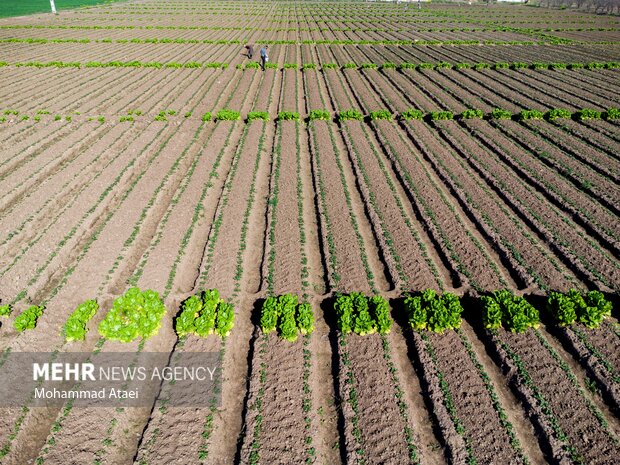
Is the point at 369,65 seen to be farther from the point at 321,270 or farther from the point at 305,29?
the point at 321,270

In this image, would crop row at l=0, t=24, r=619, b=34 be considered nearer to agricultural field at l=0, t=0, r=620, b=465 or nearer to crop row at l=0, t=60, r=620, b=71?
crop row at l=0, t=60, r=620, b=71

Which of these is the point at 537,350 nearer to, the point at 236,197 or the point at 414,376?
the point at 414,376

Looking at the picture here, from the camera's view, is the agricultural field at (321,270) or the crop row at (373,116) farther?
the crop row at (373,116)

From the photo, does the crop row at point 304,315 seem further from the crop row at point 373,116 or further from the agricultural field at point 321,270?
the crop row at point 373,116

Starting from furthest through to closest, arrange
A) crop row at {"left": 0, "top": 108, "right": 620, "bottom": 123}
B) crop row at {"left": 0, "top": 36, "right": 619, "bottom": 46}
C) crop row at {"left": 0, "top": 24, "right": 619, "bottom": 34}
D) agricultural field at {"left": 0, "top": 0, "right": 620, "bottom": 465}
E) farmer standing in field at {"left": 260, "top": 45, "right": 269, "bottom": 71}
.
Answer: crop row at {"left": 0, "top": 24, "right": 619, "bottom": 34}
crop row at {"left": 0, "top": 36, "right": 619, "bottom": 46}
farmer standing in field at {"left": 260, "top": 45, "right": 269, "bottom": 71}
crop row at {"left": 0, "top": 108, "right": 620, "bottom": 123}
agricultural field at {"left": 0, "top": 0, "right": 620, "bottom": 465}

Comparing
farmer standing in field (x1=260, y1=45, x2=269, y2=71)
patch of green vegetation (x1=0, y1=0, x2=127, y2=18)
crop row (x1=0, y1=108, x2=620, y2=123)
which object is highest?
patch of green vegetation (x1=0, y1=0, x2=127, y2=18)

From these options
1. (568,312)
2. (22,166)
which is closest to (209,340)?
(568,312)

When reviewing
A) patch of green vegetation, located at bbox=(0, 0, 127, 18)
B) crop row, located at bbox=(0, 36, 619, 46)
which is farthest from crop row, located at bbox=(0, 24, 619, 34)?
patch of green vegetation, located at bbox=(0, 0, 127, 18)

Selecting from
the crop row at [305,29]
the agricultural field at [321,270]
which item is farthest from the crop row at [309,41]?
the agricultural field at [321,270]
